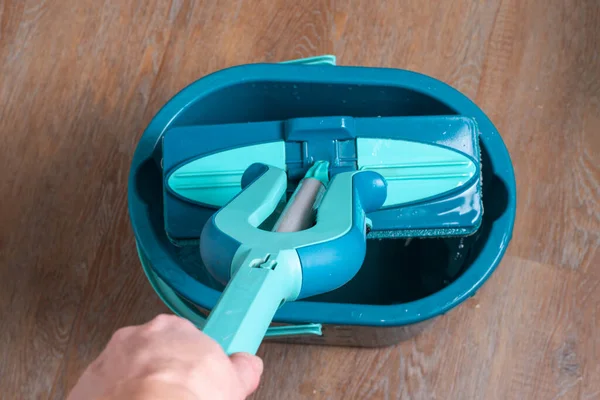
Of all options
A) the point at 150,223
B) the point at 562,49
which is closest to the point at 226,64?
the point at 150,223

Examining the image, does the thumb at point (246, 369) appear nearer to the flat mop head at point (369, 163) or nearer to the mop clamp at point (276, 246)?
the mop clamp at point (276, 246)

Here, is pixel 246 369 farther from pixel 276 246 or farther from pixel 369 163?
pixel 369 163

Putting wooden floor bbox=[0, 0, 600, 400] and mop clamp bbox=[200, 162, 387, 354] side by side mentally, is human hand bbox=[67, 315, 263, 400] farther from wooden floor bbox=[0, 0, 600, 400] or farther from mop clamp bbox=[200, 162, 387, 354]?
wooden floor bbox=[0, 0, 600, 400]

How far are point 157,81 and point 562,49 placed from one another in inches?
23.4

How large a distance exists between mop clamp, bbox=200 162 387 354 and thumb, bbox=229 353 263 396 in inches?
0.6

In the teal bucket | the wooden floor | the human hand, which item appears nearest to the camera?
the human hand

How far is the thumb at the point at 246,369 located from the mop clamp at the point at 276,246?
1cm

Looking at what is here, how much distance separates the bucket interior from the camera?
61 centimetres

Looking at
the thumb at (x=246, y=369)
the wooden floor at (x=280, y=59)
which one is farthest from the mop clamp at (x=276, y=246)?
the wooden floor at (x=280, y=59)

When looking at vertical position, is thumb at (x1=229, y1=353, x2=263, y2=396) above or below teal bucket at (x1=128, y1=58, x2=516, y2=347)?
above

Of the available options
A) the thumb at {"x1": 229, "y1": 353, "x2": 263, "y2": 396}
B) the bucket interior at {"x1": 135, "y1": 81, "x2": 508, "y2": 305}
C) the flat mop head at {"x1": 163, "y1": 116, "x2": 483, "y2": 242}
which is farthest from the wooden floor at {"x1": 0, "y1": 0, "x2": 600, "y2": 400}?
the thumb at {"x1": 229, "y1": 353, "x2": 263, "y2": 396}

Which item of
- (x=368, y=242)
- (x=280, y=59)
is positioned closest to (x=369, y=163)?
(x=368, y=242)

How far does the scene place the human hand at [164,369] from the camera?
0.20 metres

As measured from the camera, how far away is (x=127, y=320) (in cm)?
76
